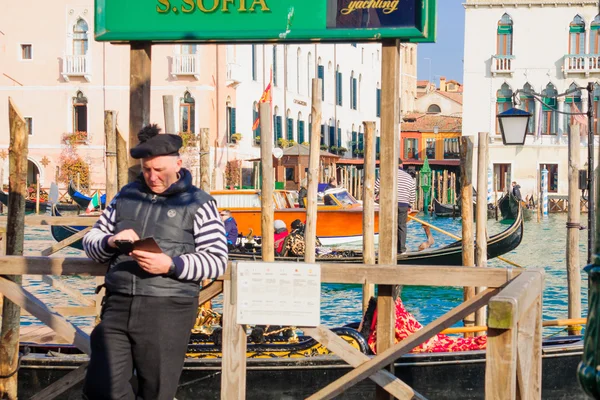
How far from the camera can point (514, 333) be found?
2230mm

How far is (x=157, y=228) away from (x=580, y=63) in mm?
24040

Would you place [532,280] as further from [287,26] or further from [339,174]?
[339,174]

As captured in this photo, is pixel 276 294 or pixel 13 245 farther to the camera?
pixel 13 245

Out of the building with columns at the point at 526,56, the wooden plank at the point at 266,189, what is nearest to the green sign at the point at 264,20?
the wooden plank at the point at 266,189

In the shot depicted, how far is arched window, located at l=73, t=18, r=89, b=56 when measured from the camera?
2212 centimetres

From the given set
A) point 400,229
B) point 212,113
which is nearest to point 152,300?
point 400,229

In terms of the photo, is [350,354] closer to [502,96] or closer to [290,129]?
[290,129]

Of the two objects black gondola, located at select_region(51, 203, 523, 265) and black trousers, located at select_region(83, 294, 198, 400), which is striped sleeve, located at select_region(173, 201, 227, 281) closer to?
black trousers, located at select_region(83, 294, 198, 400)

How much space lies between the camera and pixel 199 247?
2691mm

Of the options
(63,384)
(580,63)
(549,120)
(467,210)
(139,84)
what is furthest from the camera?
(549,120)

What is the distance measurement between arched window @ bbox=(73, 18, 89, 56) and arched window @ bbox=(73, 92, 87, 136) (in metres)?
1.07

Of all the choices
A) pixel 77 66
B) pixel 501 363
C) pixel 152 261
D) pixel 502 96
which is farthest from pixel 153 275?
pixel 502 96

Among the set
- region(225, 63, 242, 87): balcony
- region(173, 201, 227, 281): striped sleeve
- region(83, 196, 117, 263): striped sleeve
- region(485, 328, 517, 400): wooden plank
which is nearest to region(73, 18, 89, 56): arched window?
region(225, 63, 242, 87): balcony

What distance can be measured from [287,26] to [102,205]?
49.4 ft
